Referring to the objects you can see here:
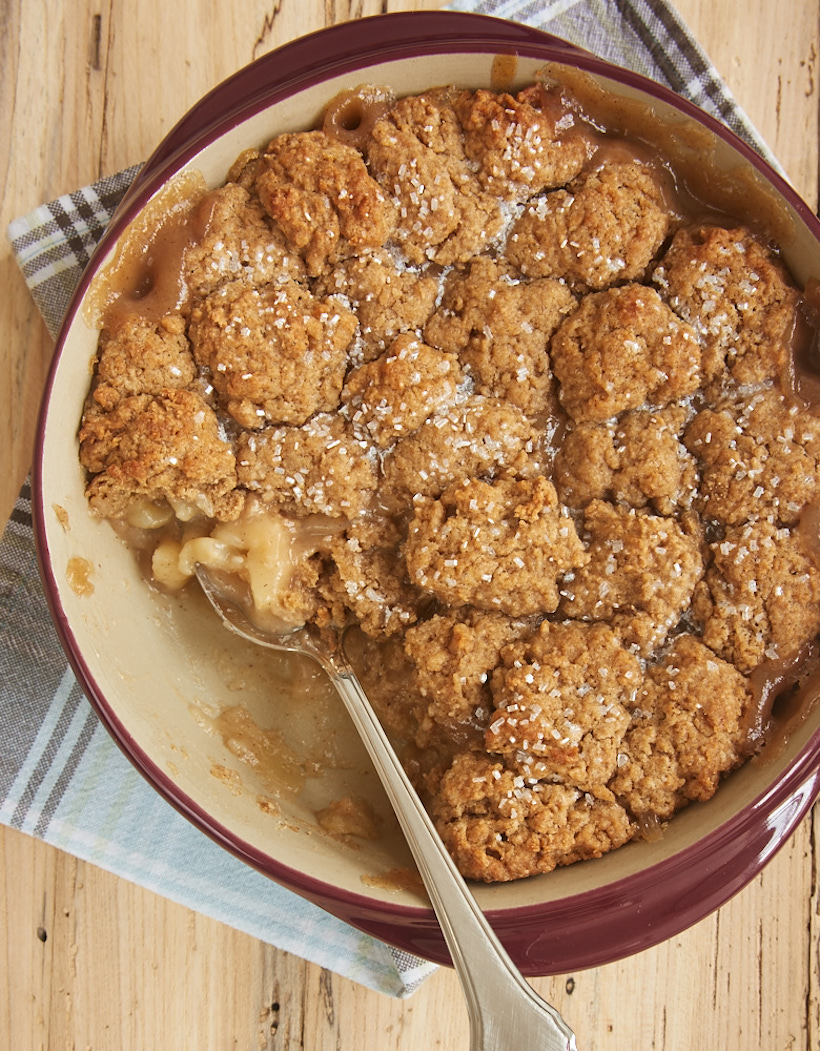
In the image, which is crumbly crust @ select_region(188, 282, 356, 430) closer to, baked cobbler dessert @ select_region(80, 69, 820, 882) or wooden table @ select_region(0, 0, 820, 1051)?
baked cobbler dessert @ select_region(80, 69, 820, 882)

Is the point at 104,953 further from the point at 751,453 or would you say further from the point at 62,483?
the point at 751,453

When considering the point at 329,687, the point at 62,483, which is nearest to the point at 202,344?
the point at 62,483

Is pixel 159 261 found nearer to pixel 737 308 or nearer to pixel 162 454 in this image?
pixel 162 454

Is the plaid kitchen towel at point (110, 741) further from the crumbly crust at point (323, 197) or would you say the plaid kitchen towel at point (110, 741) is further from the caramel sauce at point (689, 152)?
the crumbly crust at point (323, 197)

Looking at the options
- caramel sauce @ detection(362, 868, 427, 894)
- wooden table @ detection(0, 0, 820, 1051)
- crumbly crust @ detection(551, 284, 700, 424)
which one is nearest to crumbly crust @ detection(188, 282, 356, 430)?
crumbly crust @ detection(551, 284, 700, 424)

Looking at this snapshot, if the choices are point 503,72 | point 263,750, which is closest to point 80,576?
point 263,750

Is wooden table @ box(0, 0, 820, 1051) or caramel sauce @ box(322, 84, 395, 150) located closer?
caramel sauce @ box(322, 84, 395, 150)
